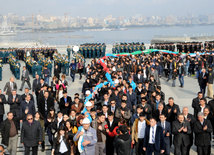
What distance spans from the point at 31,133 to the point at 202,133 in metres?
3.62

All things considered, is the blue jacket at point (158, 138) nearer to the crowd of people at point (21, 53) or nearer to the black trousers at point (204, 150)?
the black trousers at point (204, 150)

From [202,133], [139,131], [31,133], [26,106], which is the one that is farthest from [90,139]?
[26,106]

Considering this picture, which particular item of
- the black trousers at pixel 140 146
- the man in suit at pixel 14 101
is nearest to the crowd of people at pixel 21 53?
the man in suit at pixel 14 101

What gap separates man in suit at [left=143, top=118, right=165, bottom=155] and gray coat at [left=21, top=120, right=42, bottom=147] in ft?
7.69

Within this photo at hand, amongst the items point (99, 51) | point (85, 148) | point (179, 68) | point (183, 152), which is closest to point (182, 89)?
point (179, 68)

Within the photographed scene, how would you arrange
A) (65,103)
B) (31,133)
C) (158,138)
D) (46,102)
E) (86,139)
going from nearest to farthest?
(86,139) → (158,138) → (31,133) → (65,103) → (46,102)

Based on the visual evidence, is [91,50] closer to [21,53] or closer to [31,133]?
[21,53]

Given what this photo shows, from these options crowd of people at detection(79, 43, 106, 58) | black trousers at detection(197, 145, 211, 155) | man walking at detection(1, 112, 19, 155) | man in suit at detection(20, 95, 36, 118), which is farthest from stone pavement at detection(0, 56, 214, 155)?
crowd of people at detection(79, 43, 106, 58)

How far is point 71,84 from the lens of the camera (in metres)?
15.6

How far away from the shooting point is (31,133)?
653 centimetres

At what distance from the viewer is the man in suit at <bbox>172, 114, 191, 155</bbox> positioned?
20.5 feet

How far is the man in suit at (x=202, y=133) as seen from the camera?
6.22m

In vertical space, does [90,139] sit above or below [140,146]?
above

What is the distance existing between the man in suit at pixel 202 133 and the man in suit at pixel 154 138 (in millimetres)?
845
